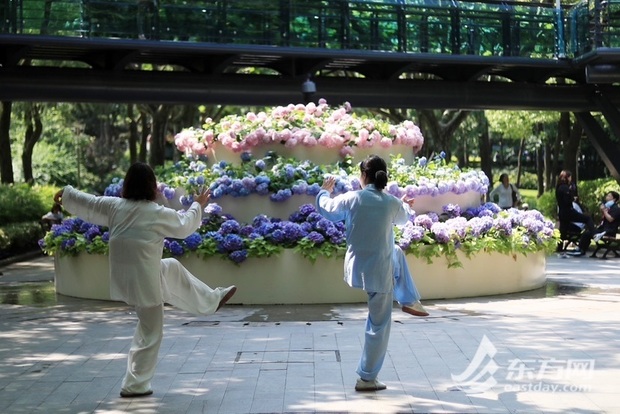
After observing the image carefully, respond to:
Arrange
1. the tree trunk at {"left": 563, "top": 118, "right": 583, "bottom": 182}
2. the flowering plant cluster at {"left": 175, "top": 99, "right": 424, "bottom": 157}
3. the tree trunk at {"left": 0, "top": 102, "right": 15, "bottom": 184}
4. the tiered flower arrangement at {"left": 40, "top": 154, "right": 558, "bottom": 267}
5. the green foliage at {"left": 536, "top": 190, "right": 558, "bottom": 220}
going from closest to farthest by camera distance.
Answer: the tiered flower arrangement at {"left": 40, "top": 154, "right": 558, "bottom": 267} → the flowering plant cluster at {"left": 175, "top": 99, "right": 424, "bottom": 157} → the green foliage at {"left": 536, "top": 190, "right": 558, "bottom": 220} → the tree trunk at {"left": 563, "top": 118, "right": 583, "bottom": 182} → the tree trunk at {"left": 0, "top": 102, "right": 15, "bottom": 184}

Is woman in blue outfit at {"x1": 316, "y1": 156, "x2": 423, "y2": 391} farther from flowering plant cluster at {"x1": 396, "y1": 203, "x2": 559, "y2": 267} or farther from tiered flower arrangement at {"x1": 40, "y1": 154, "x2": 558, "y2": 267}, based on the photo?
flowering plant cluster at {"x1": 396, "y1": 203, "x2": 559, "y2": 267}

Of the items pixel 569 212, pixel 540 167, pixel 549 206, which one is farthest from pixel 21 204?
pixel 540 167

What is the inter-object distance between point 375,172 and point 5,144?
1066 inches

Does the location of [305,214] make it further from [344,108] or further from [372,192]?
[372,192]

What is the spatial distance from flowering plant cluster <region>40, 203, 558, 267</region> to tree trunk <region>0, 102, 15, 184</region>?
18.2m

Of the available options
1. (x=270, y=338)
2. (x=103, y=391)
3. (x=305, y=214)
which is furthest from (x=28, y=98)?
(x=103, y=391)

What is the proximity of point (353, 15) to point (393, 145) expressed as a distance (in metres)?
7.58

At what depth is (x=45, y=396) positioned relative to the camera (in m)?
8.47

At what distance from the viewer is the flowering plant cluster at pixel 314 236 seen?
14.1m

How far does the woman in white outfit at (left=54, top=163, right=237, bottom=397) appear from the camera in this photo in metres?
8.22

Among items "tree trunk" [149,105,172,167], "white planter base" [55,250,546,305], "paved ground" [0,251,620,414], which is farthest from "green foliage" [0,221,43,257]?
"paved ground" [0,251,620,414]

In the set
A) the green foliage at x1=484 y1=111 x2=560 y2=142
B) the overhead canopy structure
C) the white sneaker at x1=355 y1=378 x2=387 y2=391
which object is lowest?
the white sneaker at x1=355 y1=378 x2=387 y2=391

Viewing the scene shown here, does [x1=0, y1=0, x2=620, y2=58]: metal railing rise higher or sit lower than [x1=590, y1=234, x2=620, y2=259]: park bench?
higher

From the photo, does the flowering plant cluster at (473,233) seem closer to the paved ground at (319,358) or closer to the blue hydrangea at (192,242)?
the paved ground at (319,358)
